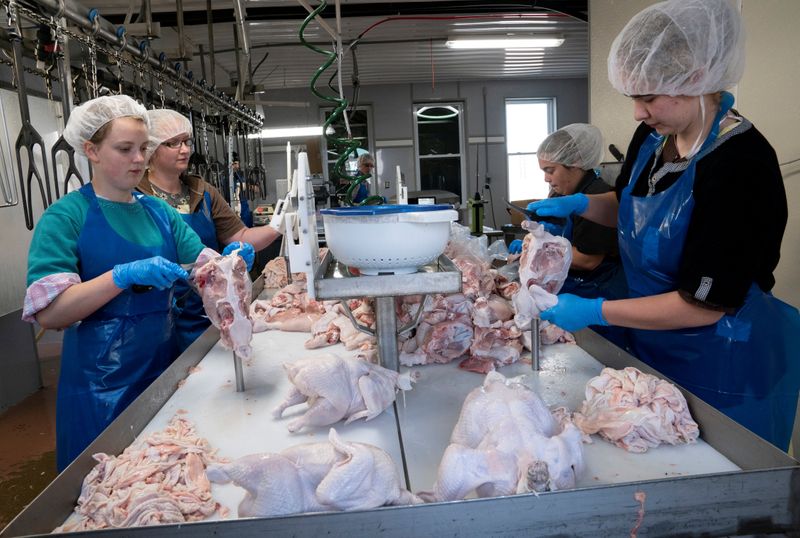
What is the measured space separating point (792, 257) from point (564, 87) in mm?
10243

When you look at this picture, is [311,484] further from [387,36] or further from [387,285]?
[387,36]

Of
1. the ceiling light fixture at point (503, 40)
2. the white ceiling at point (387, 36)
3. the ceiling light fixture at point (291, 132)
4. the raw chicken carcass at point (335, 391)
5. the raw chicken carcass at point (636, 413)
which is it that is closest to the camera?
the raw chicken carcass at point (636, 413)

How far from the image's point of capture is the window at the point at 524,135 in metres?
12.7

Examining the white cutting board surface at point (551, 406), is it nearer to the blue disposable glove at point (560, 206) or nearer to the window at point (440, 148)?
the blue disposable glove at point (560, 206)

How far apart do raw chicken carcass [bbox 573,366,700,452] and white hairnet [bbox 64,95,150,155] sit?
2.12 meters

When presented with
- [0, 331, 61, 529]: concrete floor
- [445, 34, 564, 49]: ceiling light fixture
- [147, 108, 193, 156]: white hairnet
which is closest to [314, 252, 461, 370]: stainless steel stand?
[147, 108, 193, 156]: white hairnet

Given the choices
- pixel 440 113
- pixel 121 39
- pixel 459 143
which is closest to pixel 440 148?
pixel 459 143

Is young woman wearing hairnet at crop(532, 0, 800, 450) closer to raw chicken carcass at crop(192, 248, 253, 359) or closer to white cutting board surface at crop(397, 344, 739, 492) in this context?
white cutting board surface at crop(397, 344, 739, 492)

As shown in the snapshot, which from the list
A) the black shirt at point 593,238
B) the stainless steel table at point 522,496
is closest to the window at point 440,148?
the black shirt at point 593,238

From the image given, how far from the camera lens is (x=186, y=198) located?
11.3 ft

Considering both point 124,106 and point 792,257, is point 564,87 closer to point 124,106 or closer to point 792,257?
point 792,257

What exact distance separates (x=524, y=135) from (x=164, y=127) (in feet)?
35.4

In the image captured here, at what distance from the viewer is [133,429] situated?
1704 millimetres

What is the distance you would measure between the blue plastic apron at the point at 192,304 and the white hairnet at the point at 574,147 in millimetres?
2200
